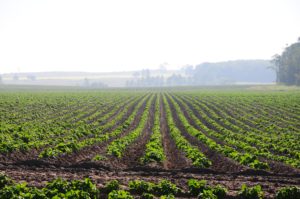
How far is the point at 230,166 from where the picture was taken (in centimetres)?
1631

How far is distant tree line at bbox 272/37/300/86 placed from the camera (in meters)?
123

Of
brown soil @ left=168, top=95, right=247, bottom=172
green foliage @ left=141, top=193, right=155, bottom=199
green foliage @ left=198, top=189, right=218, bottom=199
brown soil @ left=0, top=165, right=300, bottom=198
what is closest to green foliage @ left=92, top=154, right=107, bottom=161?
brown soil @ left=0, top=165, right=300, bottom=198

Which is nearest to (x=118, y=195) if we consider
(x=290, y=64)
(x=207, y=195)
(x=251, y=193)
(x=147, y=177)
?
(x=207, y=195)

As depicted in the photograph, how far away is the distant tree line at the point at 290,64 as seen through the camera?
12326 centimetres

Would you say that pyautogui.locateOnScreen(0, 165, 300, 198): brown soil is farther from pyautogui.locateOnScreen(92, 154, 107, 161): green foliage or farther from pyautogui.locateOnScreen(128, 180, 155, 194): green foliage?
pyautogui.locateOnScreen(92, 154, 107, 161): green foliage

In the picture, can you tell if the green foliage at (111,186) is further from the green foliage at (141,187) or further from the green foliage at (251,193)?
the green foliage at (251,193)

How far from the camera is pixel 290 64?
127 metres

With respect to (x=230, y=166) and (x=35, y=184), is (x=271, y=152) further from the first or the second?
(x=35, y=184)

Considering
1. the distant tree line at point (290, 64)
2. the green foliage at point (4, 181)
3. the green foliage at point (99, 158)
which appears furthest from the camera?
the distant tree line at point (290, 64)

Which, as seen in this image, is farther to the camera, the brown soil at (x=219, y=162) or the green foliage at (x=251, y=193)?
the brown soil at (x=219, y=162)

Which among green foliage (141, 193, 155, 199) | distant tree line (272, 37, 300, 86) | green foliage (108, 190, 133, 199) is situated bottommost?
green foliage (141, 193, 155, 199)

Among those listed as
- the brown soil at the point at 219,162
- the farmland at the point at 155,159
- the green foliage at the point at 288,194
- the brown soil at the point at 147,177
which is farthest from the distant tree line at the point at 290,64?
the green foliage at the point at 288,194

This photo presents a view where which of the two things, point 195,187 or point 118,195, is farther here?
point 195,187

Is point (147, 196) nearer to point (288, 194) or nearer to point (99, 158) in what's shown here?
point (288, 194)
